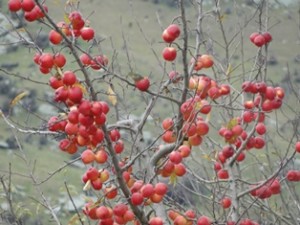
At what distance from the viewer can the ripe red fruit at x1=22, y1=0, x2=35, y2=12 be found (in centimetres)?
339

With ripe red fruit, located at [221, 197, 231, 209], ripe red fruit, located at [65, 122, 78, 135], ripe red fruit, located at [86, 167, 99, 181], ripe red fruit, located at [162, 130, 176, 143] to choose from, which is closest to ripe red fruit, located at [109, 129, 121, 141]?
ripe red fruit, located at [162, 130, 176, 143]

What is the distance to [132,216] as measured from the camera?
3.80 metres

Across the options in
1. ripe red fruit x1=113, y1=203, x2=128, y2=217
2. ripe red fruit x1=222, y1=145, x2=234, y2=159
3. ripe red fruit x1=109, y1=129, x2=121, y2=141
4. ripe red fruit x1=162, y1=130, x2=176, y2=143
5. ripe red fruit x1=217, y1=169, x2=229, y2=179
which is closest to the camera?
ripe red fruit x1=113, y1=203, x2=128, y2=217

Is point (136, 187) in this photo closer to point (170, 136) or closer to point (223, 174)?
point (170, 136)

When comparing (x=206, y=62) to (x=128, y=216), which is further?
(x=206, y=62)

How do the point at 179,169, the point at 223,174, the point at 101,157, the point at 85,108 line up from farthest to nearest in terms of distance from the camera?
the point at 223,174, the point at 179,169, the point at 101,157, the point at 85,108

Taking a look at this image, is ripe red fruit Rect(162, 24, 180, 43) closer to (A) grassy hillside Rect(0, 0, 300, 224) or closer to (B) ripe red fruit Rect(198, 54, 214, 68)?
(B) ripe red fruit Rect(198, 54, 214, 68)

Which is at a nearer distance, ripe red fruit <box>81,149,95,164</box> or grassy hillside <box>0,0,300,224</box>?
ripe red fruit <box>81,149,95,164</box>

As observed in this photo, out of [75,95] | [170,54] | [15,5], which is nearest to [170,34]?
[170,54]

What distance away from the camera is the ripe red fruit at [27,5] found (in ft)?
11.1

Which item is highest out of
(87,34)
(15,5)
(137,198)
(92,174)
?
(15,5)

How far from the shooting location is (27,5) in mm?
3396

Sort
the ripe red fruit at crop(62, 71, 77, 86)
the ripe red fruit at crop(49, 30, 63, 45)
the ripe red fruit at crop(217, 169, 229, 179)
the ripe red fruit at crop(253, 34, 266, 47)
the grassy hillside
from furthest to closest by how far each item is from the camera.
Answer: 1. the grassy hillside
2. the ripe red fruit at crop(217, 169, 229, 179)
3. the ripe red fruit at crop(253, 34, 266, 47)
4. the ripe red fruit at crop(49, 30, 63, 45)
5. the ripe red fruit at crop(62, 71, 77, 86)

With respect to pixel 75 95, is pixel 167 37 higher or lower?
higher
